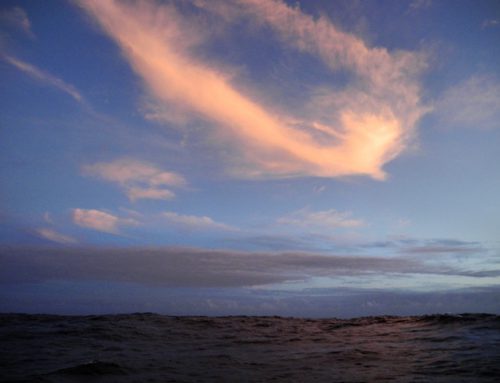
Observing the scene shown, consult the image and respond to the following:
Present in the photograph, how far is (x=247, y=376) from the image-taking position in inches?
346

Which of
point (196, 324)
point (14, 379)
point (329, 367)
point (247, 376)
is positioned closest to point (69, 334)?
point (196, 324)

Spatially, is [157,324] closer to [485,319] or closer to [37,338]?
[37,338]

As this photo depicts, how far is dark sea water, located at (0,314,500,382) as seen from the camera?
8.58 meters

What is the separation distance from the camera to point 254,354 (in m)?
11.9

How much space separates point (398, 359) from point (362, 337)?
5778 millimetres

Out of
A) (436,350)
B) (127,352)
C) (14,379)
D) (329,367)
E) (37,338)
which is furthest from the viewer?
(37,338)

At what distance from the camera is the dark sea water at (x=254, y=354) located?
858cm

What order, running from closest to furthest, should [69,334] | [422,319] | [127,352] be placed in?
[127,352] < [69,334] < [422,319]

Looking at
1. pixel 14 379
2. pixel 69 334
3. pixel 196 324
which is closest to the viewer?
pixel 14 379

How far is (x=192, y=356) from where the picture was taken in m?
11.7

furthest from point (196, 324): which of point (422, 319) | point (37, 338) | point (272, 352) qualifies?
point (422, 319)

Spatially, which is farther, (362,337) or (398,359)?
(362,337)

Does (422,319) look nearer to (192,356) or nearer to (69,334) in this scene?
(192,356)

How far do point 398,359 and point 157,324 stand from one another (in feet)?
49.0
